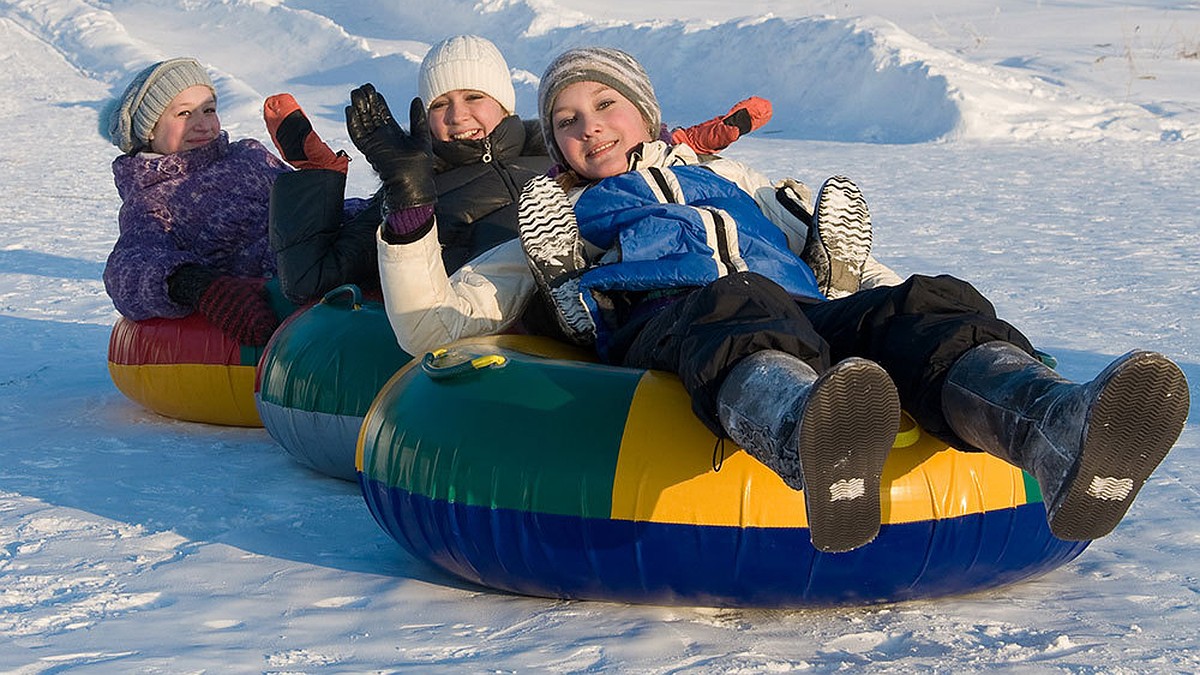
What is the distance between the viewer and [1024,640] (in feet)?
9.11

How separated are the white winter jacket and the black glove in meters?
0.10

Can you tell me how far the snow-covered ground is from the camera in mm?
2797

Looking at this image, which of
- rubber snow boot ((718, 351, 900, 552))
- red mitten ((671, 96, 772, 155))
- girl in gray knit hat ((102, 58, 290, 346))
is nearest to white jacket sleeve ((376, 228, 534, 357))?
rubber snow boot ((718, 351, 900, 552))

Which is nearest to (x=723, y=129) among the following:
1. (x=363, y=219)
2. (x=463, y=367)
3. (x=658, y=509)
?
(x=363, y=219)

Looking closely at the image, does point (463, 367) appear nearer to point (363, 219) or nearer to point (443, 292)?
point (443, 292)

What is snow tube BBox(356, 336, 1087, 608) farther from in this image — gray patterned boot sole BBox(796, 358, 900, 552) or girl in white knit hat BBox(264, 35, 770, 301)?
girl in white knit hat BBox(264, 35, 770, 301)

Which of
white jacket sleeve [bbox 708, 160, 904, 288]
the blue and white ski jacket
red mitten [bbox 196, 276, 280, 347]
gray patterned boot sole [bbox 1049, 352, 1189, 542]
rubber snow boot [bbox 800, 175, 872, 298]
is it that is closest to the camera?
gray patterned boot sole [bbox 1049, 352, 1189, 542]

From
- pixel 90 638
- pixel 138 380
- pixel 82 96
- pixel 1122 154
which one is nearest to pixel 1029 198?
pixel 1122 154

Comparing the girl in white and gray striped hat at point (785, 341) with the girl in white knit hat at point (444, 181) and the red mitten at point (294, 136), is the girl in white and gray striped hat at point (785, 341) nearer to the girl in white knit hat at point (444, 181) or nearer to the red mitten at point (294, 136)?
the girl in white knit hat at point (444, 181)

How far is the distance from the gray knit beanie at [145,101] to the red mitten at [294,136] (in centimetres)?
80

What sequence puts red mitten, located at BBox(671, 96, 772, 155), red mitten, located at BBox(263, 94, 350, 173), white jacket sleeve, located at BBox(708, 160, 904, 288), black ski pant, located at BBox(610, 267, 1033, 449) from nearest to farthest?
black ski pant, located at BBox(610, 267, 1033, 449), white jacket sleeve, located at BBox(708, 160, 904, 288), red mitten, located at BBox(263, 94, 350, 173), red mitten, located at BBox(671, 96, 772, 155)

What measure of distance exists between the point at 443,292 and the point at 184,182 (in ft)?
6.38

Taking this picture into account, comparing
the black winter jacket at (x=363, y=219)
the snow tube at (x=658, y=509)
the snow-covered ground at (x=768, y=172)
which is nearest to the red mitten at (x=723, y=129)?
the black winter jacket at (x=363, y=219)

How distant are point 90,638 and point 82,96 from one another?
13.2 m
